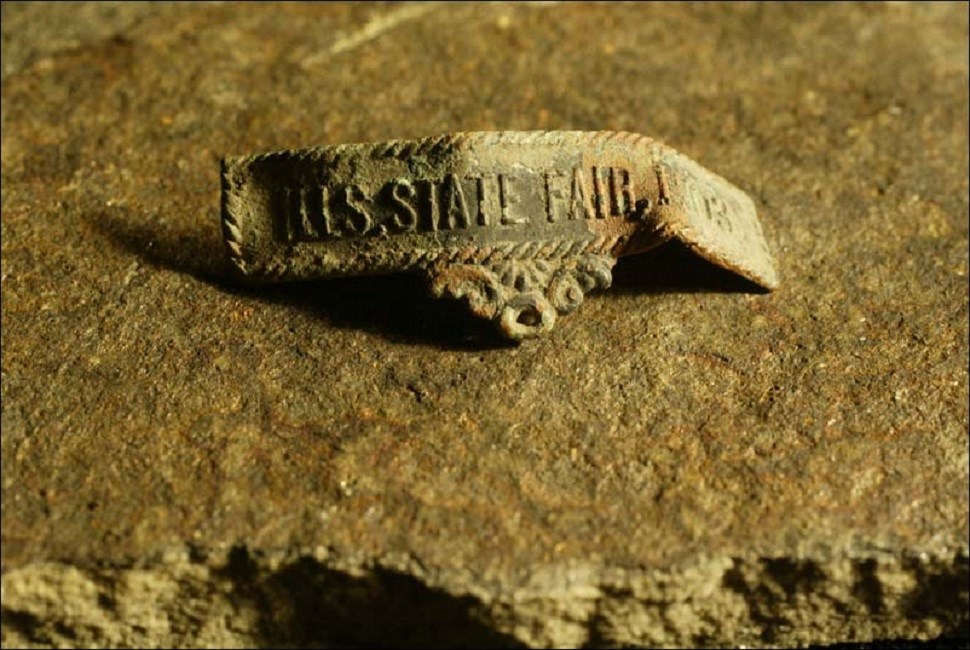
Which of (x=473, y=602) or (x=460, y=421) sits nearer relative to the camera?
(x=473, y=602)

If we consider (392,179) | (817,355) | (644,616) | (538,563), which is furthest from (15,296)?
(817,355)

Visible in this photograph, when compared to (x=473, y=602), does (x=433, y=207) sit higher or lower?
higher

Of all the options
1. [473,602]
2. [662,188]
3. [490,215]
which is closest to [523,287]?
[490,215]

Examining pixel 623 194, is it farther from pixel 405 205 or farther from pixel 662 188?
pixel 405 205

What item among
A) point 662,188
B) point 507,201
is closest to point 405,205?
point 507,201

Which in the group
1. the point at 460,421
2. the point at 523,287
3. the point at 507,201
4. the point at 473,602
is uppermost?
the point at 507,201

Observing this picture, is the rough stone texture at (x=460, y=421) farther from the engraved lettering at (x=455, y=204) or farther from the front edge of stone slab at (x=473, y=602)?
the engraved lettering at (x=455, y=204)

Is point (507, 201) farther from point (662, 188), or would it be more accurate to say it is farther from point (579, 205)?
point (662, 188)

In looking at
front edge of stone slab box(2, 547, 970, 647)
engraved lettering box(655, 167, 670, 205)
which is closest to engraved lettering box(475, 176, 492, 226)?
engraved lettering box(655, 167, 670, 205)
